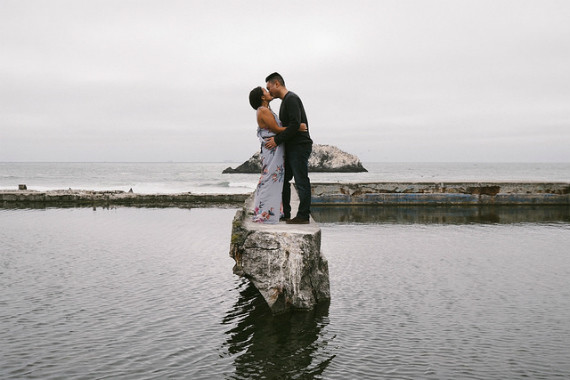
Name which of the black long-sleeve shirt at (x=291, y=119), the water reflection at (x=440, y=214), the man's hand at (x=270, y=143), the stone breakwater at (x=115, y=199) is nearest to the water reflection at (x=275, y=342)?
the man's hand at (x=270, y=143)

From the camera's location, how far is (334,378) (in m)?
3.48

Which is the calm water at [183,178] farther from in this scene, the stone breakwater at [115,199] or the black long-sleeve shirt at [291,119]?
the black long-sleeve shirt at [291,119]

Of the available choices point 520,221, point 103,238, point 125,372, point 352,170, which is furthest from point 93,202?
point 352,170

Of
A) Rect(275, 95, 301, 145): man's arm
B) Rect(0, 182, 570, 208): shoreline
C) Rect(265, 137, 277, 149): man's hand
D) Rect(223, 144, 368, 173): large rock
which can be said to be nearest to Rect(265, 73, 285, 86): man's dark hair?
Rect(275, 95, 301, 145): man's arm

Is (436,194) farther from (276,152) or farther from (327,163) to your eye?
(327,163)

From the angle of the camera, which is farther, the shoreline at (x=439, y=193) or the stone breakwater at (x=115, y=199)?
the stone breakwater at (x=115, y=199)

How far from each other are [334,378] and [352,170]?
9267cm

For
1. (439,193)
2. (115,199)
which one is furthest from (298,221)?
(115,199)

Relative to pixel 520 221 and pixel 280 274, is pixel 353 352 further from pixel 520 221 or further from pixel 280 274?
pixel 520 221

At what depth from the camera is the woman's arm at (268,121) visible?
560cm

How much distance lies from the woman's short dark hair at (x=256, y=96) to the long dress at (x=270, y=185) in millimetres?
247

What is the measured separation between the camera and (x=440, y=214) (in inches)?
608

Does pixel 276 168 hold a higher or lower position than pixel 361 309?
higher

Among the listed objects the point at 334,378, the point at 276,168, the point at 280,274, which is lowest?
the point at 334,378
